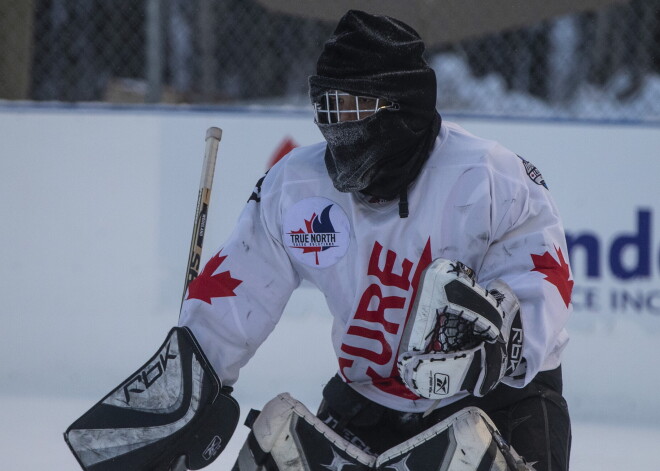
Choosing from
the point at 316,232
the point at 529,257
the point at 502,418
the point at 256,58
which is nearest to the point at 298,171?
the point at 316,232

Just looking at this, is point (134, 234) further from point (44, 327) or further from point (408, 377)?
point (408, 377)

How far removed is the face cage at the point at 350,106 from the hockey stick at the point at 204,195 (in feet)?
1.44

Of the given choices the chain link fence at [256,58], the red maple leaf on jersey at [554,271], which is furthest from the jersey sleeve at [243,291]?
the chain link fence at [256,58]

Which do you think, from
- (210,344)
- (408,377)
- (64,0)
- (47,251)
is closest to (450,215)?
(408,377)

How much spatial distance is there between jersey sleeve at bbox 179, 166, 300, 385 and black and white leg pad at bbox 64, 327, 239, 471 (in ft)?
0.30

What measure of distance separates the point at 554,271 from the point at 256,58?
3804mm

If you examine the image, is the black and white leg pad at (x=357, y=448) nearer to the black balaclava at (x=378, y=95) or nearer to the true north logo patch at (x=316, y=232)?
the true north logo patch at (x=316, y=232)

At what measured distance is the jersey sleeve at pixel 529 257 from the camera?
1805mm

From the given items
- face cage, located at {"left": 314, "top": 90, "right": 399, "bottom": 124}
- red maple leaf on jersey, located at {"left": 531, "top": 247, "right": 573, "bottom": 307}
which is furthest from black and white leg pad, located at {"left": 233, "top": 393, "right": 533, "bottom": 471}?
face cage, located at {"left": 314, "top": 90, "right": 399, "bottom": 124}

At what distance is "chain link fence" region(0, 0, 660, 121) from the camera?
4992 millimetres

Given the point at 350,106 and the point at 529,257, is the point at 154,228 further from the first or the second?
the point at 529,257

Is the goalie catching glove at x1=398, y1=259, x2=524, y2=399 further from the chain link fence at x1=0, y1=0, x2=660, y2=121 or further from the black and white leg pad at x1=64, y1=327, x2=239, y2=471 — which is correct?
the chain link fence at x1=0, y1=0, x2=660, y2=121

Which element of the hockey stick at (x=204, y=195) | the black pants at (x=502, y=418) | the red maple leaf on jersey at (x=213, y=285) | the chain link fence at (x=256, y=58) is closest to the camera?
the black pants at (x=502, y=418)

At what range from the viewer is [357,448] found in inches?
71.8
